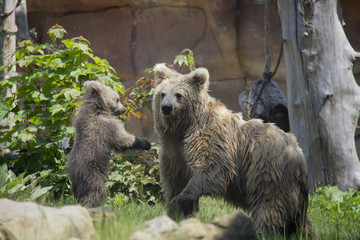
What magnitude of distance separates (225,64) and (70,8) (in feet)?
13.9

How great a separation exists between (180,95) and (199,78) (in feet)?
1.02

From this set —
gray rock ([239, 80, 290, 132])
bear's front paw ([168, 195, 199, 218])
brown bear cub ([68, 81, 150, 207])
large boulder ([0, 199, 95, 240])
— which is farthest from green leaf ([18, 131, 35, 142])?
gray rock ([239, 80, 290, 132])

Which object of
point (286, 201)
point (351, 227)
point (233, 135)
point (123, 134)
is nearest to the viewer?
point (286, 201)

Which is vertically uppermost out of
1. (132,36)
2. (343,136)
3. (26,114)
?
(132,36)

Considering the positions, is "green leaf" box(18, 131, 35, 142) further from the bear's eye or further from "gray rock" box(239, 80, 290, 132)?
"gray rock" box(239, 80, 290, 132)

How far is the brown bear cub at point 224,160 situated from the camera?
4.58 meters

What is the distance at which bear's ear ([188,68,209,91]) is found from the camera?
5027 millimetres

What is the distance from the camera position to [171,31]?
1190cm

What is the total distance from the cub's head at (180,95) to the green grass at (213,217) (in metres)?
1.11

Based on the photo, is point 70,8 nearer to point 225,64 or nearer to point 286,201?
point 225,64

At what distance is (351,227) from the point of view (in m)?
5.23

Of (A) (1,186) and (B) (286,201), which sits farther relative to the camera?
(A) (1,186)

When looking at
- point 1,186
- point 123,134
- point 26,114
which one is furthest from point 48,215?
point 26,114

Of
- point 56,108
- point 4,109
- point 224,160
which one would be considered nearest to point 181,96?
point 224,160
